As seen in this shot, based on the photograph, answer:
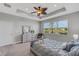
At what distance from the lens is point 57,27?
4.76 ft

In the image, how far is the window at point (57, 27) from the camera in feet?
4.62

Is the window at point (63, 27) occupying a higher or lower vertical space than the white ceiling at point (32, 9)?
lower

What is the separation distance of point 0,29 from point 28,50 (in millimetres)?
563

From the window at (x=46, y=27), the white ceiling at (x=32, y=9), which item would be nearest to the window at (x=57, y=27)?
the window at (x=46, y=27)

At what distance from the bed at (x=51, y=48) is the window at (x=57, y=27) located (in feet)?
0.55

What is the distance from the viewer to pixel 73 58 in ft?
3.87

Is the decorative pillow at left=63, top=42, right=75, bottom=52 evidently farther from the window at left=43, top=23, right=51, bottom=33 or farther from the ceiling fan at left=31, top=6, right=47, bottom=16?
the ceiling fan at left=31, top=6, right=47, bottom=16

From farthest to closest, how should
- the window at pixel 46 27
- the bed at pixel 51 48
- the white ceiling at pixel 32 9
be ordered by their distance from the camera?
the window at pixel 46 27
the bed at pixel 51 48
the white ceiling at pixel 32 9

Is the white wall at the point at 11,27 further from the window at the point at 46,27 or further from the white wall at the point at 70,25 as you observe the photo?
the white wall at the point at 70,25

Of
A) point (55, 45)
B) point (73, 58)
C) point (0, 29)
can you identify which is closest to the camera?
point (73, 58)

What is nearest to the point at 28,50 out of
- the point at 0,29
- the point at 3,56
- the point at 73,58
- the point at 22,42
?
the point at 22,42

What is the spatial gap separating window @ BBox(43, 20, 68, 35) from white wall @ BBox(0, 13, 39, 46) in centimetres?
18

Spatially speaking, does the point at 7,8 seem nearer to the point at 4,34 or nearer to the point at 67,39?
the point at 4,34

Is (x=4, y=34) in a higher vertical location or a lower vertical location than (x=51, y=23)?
lower
